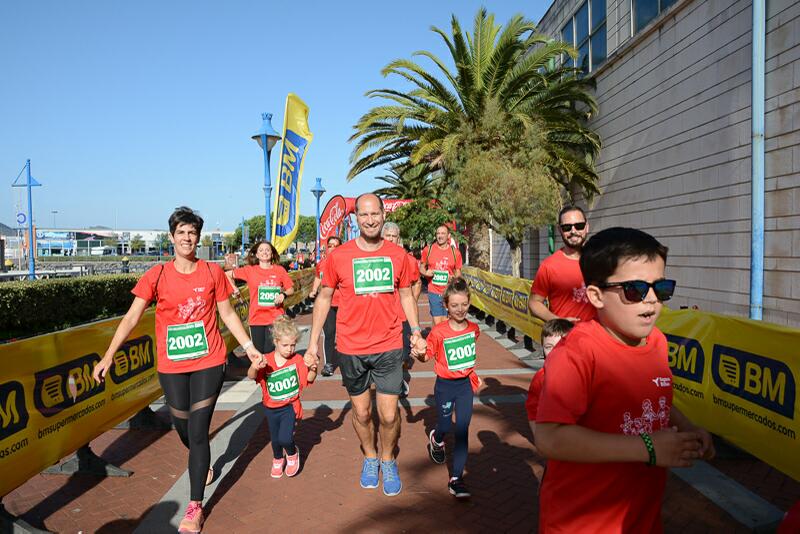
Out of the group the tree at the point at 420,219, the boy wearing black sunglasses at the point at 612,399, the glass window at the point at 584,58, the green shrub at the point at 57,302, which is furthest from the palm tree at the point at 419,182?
the boy wearing black sunglasses at the point at 612,399

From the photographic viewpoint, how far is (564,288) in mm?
4273

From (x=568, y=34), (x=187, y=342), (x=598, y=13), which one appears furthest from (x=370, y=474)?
(x=568, y=34)

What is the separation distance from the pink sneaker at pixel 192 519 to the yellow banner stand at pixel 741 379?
154 inches

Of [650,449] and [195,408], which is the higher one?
[650,449]

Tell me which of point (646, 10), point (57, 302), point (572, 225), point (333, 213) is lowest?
point (57, 302)

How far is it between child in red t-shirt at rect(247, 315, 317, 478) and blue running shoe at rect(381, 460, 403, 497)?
818 millimetres

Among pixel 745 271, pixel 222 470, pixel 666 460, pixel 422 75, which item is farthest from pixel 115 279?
pixel 666 460

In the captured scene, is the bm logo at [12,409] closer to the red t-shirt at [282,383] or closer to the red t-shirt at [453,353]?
the red t-shirt at [282,383]

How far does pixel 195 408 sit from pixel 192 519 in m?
0.71

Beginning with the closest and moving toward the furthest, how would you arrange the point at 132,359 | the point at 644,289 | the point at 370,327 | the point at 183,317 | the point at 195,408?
the point at 644,289
the point at 195,408
the point at 183,317
the point at 370,327
the point at 132,359

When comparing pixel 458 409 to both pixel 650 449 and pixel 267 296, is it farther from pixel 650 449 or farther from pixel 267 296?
pixel 267 296

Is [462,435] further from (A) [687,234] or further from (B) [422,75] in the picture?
(B) [422,75]

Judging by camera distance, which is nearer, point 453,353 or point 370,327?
point 370,327

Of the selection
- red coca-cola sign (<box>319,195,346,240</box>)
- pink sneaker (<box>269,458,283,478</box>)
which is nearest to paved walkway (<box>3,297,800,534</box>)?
pink sneaker (<box>269,458,283,478</box>)
